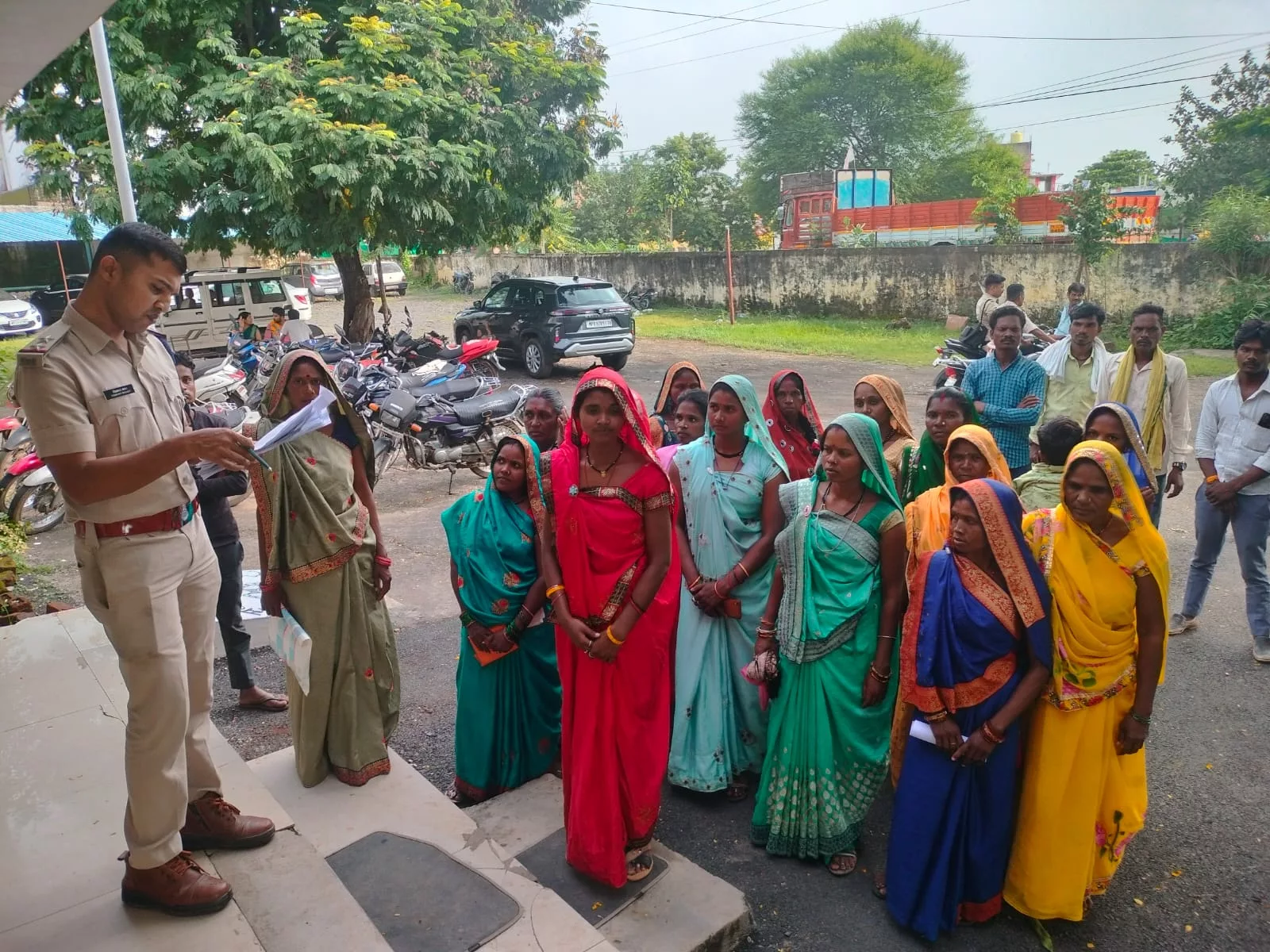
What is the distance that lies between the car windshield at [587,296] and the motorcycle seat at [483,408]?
5.72 meters

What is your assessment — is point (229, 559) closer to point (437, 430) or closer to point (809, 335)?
point (437, 430)

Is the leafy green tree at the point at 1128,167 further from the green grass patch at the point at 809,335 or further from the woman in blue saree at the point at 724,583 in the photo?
the woman in blue saree at the point at 724,583

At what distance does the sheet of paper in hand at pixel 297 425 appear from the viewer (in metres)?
2.26

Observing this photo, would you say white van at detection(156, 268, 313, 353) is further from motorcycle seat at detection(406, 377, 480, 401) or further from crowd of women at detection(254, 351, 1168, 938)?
crowd of women at detection(254, 351, 1168, 938)

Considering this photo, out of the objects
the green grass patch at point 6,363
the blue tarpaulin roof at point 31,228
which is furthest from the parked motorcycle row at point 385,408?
the blue tarpaulin roof at point 31,228

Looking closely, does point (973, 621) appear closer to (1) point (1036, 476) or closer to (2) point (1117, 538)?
(2) point (1117, 538)

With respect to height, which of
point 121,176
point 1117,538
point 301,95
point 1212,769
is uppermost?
point 301,95

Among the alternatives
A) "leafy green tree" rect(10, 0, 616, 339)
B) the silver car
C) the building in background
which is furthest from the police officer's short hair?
the silver car

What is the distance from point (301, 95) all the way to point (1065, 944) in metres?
12.1

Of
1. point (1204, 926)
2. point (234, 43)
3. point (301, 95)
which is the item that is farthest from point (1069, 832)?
point (234, 43)

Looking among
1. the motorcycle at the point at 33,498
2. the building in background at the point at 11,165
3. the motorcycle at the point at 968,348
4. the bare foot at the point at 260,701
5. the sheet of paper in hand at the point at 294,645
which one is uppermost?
the building in background at the point at 11,165

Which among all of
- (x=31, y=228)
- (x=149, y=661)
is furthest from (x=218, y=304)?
(x=31, y=228)

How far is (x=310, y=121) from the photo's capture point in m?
10.6

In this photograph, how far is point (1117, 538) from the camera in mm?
2535
